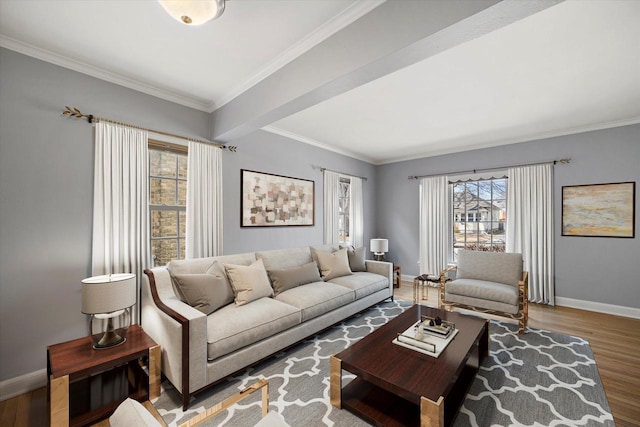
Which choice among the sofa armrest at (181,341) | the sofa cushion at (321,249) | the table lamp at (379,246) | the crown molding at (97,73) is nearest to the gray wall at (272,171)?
the sofa cushion at (321,249)

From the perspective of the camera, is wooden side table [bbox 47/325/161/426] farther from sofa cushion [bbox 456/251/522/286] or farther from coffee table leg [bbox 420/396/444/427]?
sofa cushion [bbox 456/251/522/286]

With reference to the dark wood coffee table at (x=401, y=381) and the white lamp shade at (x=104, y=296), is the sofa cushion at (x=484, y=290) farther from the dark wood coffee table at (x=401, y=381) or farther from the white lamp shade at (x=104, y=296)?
the white lamp shade at (x=104, y=296)

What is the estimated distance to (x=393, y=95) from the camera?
2953mm

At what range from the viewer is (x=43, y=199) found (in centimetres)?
223

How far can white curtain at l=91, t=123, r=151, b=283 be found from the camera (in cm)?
246

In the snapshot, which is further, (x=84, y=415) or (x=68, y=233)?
(x=68, y=233)

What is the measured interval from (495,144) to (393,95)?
2866 mm

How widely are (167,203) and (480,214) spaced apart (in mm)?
5094

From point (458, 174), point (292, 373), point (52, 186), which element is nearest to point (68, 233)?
point (52, 186)

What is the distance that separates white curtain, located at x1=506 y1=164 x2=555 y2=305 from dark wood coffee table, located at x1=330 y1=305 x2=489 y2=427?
9.38 feet

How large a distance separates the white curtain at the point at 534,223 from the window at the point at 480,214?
0.80 feet

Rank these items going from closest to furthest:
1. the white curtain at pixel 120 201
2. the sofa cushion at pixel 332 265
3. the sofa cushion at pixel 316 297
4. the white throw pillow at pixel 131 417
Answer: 1. the white throw pillow at pixel 131 417
2. the white curtain at pixel 120 201
3. the sofa cushion at pixel 316 297
4. the sofa cushion at pixel 332 265

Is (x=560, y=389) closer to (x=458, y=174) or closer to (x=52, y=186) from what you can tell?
(x=458, y=174)

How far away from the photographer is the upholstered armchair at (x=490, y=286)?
3.21 m
